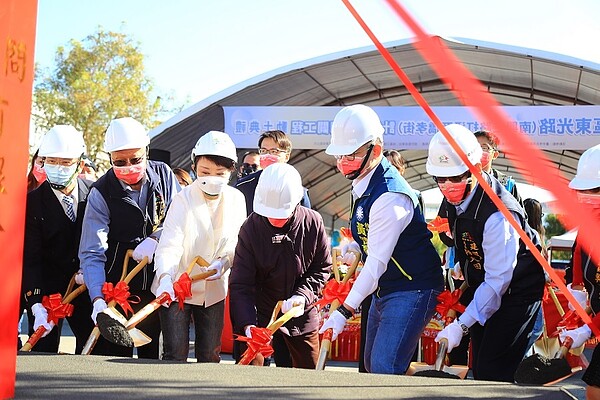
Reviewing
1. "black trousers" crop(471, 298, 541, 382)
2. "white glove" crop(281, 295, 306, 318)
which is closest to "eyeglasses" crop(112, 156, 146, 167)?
"white glove" crop(281, 295, 306, 318)

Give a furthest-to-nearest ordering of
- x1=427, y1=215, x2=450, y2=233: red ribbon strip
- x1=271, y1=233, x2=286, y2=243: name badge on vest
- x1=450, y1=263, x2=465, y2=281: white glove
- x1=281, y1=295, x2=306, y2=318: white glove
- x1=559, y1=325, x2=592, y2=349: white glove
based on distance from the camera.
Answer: x1=427, y1=215, x2=450, y2=233: red ribbon strip < x1=450, y1=263, x2=465, y2=281: white glove < x1=271, y1=233, x2=286, y2=243: name badge on vest < x1=281, y1=295, x2=306, y2=318: white glove < x1=559, y1=325, x2=592, y2=349: white glove

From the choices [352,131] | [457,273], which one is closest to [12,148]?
[352,131]

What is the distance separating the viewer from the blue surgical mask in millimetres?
4172

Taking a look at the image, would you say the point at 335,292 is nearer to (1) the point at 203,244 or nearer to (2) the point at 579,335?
(1) the point at 203,244

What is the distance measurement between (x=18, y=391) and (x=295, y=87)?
41.1 ft

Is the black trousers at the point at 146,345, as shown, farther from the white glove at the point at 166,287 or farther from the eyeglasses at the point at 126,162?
the eyeglasses at the point at 126,162

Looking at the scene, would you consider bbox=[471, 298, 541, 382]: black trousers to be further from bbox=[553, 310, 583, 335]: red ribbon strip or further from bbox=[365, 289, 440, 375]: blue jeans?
bbox=[365, 289, 440, 375]: blue jeans

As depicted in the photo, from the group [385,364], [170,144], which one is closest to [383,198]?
[385,364]

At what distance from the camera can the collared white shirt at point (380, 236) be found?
3348mm

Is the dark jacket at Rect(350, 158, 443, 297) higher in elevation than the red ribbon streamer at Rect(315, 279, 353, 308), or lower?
higher

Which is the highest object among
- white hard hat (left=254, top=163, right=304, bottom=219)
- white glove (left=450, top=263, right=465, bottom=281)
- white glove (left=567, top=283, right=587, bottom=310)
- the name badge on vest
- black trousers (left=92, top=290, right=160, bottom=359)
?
white hard hat (left=254, top=163, right=304, bottom=219)

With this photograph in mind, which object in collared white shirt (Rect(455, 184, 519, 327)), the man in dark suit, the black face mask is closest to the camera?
collared white shirt (Rect(455, 184, 519, 327))

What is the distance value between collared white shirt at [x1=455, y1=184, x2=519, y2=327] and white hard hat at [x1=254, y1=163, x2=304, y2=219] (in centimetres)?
95

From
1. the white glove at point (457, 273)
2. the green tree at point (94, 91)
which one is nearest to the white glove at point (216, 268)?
the white glove at point (457, 273)
